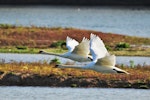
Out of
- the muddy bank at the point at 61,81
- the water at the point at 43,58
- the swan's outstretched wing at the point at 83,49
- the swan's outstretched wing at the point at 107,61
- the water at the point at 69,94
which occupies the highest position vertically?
the swan's outstretched wing at the point at 83,49

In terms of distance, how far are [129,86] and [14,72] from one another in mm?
3608

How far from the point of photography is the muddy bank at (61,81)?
1192 inches

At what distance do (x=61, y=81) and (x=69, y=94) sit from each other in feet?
4.19

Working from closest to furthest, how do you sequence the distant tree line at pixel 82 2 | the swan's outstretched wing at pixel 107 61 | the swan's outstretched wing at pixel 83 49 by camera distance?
the swan's outstretched wing at pixel 107 61, the swan's outstretched wing at pixel 83 49, the distant tree line at pixel 82 2

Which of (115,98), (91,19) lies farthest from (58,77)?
(91,19)

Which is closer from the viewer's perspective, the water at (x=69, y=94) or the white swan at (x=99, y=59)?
the white swan at (x=99, y=59)

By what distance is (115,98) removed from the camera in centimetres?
2870

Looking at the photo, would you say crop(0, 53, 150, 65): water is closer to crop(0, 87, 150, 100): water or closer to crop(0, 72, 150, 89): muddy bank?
crop(0, 72, 150, 89): muddy bank

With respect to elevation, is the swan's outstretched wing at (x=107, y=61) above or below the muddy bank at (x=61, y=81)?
above

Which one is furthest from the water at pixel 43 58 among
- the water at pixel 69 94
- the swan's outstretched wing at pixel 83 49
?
the swan's outstretched wing at pixel 83 49

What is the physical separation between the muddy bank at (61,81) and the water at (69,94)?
364 mm

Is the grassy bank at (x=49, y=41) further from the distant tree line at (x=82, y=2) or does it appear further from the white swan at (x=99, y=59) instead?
the distant tree line at (x=82, y=2)

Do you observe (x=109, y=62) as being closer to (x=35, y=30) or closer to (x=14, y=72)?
(x=14, y=72)

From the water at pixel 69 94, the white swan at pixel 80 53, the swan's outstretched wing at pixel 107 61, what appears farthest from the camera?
the white swan at pixel 80 53
